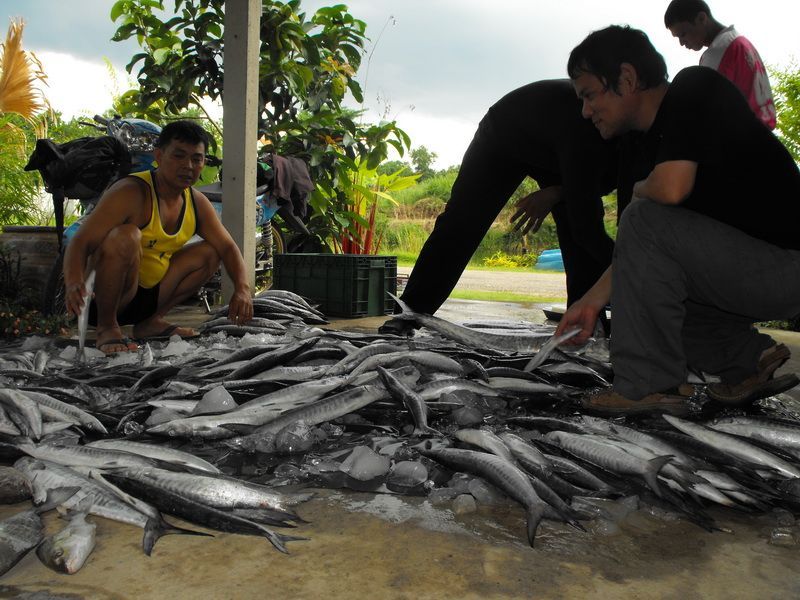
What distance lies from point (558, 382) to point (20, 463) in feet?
7.90

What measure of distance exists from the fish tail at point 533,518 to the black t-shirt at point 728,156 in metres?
1.50

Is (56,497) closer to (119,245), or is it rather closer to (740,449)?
(740,449)

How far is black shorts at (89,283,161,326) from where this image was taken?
4727mm

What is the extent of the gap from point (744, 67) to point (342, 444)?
147 inches

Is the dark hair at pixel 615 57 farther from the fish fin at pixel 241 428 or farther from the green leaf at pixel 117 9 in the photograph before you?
the green leaf at pixel 117 9

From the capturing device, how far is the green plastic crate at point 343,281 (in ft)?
20.4

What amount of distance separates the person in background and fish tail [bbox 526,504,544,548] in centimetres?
345

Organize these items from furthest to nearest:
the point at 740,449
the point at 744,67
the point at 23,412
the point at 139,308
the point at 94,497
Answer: the point at 139,308, the point at 744,67, the point at 23,412, the point at 740,449, the point at 94,497

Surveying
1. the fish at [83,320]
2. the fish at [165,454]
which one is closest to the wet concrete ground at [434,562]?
the fish at [165,454]

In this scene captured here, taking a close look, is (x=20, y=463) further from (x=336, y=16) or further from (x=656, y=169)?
(x=336, y=16)

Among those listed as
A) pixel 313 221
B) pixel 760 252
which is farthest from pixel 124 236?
pixel 313 221

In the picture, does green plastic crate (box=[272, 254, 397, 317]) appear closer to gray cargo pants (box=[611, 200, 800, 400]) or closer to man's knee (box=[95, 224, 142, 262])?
man's knee (box=[95, 224, 142, 262])

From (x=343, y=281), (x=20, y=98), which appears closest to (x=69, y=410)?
(x=343, y=281)

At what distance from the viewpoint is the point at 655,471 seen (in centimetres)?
192
